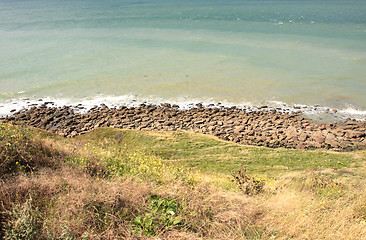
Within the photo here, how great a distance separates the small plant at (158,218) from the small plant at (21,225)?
1978mm

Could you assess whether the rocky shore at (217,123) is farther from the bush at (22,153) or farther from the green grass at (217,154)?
the bush at (22,153)

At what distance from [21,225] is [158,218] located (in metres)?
2.71

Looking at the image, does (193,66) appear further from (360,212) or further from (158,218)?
(158,218)

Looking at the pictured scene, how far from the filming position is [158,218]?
5898mm

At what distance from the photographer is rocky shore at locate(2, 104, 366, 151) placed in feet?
53.7

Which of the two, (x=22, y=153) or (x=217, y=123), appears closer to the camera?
(x=22, y=153)

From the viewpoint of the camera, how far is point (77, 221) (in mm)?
5543

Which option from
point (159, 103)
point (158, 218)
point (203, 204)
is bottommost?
point (159, 103)

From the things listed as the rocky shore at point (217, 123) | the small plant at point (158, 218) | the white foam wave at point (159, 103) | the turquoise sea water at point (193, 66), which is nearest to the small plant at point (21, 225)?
the small plant at point (158, 218)

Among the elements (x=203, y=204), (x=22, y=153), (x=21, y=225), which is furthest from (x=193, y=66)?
(x=21, y=225)

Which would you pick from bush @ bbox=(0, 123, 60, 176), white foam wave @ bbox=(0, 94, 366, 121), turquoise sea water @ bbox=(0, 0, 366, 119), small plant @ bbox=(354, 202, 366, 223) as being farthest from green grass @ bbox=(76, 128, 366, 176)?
turquoise sea water @ bbox=(0, 0, 366, 119)

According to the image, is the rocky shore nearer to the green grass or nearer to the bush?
the green grass

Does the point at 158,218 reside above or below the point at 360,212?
above

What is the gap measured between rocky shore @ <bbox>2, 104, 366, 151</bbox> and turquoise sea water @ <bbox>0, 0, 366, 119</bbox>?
89.0 inches
